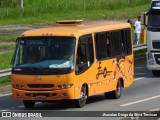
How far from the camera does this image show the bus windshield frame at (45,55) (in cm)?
2008

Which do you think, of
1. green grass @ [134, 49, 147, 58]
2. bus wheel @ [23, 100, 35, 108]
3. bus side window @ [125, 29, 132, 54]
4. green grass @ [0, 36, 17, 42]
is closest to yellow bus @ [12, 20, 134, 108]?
bus wheel @ [23, 100, 35, 108]

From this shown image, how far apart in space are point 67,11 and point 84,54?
43065 mm

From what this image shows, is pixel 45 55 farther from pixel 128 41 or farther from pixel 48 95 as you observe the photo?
pixel 128 41

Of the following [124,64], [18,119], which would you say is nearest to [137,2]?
[124,64]

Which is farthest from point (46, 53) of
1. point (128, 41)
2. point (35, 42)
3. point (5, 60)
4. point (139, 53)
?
point (139, 53)

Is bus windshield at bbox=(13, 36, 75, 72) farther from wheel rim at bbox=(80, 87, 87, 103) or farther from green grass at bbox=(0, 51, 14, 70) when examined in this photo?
green grass at bbox=(0, 51, 14, 70)

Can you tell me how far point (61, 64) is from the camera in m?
20.1

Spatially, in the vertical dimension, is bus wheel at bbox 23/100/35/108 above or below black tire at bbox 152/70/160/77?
above

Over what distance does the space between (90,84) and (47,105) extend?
1.54 metres

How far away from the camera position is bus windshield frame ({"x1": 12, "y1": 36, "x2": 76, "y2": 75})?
2008 centimetres

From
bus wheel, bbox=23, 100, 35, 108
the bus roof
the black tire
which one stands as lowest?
the black tire

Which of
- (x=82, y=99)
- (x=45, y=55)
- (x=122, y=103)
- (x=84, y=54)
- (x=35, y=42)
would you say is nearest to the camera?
(x=45, y=55)

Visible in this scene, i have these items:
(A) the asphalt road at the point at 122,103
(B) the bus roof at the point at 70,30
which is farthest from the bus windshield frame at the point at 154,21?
(B) the bus roof at the point at 70,30

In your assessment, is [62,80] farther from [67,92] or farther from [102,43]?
[102,43]
